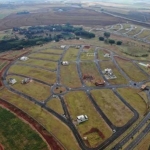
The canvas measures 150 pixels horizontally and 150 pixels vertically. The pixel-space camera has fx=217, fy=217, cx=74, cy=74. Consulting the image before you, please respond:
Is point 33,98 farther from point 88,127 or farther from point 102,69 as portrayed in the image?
point 102,69

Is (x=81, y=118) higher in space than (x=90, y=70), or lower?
higher

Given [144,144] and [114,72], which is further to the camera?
[114,72]

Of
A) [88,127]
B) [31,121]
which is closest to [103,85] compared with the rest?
[88,127]

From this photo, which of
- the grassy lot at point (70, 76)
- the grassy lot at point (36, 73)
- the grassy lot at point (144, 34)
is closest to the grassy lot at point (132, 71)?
the grassy lot at point (70, 76)

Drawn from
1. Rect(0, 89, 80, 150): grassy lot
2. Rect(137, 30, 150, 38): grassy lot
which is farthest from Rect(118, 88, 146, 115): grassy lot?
Rect(137, 30, 150, 38): grassy lot

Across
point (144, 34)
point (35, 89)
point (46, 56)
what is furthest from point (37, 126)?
point (144, 34)

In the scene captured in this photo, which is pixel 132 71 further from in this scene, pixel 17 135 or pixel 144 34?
pixel 144 34
